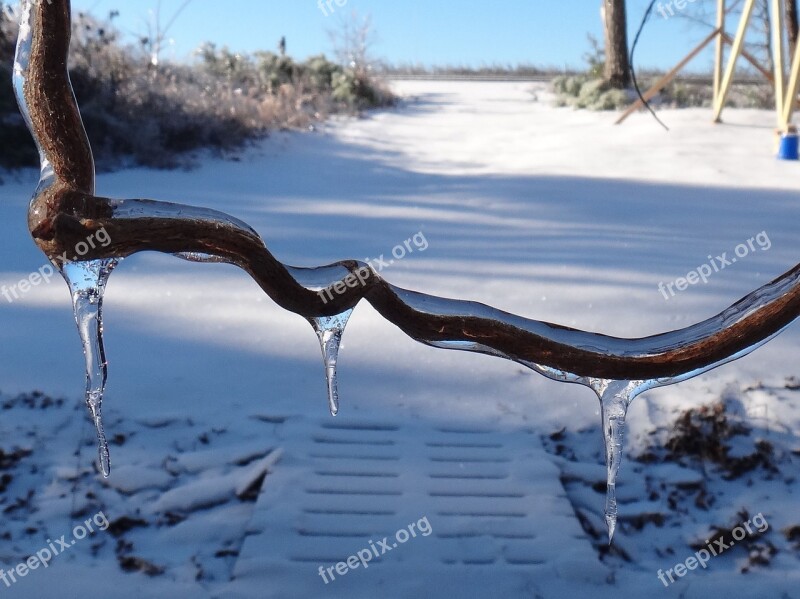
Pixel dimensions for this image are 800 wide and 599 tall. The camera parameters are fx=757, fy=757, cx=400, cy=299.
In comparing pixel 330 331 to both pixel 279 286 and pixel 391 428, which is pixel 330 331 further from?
pixel 391 428

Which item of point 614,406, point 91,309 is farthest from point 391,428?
point 91,309

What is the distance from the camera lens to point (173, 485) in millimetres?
2428

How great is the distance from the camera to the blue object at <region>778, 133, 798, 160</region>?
6723 mm

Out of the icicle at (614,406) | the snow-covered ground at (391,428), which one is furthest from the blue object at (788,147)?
the icicle at (614,406)

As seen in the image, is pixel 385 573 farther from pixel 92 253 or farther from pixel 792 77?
pixel 792 77

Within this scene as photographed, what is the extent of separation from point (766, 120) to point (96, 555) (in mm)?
8555

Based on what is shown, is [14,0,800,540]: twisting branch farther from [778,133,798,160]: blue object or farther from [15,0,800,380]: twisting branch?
[778,133,798,160]: blue object

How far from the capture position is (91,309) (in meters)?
0.66

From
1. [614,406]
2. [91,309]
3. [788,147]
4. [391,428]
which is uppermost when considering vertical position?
[91,309]

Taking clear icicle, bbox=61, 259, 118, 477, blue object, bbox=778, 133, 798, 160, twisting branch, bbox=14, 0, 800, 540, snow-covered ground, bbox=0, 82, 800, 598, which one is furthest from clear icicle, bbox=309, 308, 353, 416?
blue object, bbox=778, 133, 798, 160

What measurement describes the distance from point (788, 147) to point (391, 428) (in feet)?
18.6

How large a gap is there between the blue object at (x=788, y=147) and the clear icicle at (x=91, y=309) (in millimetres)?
7189

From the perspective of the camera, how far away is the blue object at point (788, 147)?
672cm

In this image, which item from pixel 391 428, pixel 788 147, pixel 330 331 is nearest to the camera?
pixel 330 331
